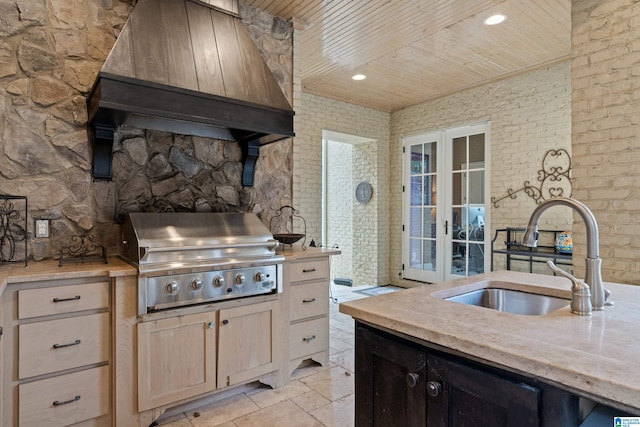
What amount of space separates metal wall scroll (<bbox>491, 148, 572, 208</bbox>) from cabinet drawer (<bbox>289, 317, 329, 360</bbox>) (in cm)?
320

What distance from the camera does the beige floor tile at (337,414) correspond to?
2182 millimetres

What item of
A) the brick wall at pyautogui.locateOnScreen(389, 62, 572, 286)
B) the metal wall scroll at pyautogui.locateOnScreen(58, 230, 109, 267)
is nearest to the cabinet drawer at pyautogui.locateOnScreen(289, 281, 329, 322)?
the metal wall scroll at pyautogui.locateOnScreen(58, 230, 109, 267)

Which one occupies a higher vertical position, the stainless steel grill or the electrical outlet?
the electrical outlet

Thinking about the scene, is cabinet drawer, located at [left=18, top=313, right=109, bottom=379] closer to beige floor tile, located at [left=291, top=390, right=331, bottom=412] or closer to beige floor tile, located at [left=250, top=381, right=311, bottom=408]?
beige floor tile, located at [left=250, top=381, right=311, bottom=408]

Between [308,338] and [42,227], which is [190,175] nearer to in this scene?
[42,227]

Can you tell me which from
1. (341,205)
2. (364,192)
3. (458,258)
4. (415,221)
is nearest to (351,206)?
(341,205)

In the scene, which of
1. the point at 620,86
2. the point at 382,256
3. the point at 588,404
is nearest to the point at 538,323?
the point at 588,404

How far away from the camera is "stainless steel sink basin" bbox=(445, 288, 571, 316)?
151cm

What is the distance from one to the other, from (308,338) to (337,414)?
65 centimetres

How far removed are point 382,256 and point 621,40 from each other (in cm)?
432

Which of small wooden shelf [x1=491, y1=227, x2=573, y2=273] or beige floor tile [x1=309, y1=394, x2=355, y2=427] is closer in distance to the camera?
beige floor tile [x1=309, y1=394, x2=355, y2=427]

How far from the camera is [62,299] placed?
6.23ft

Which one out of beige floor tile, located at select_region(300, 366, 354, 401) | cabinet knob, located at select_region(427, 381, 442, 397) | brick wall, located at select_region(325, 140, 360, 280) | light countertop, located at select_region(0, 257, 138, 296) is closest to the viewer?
cabinet knob, located at select_region(427, 381, 442, 397)

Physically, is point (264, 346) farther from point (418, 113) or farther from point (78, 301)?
point (418, 113)
